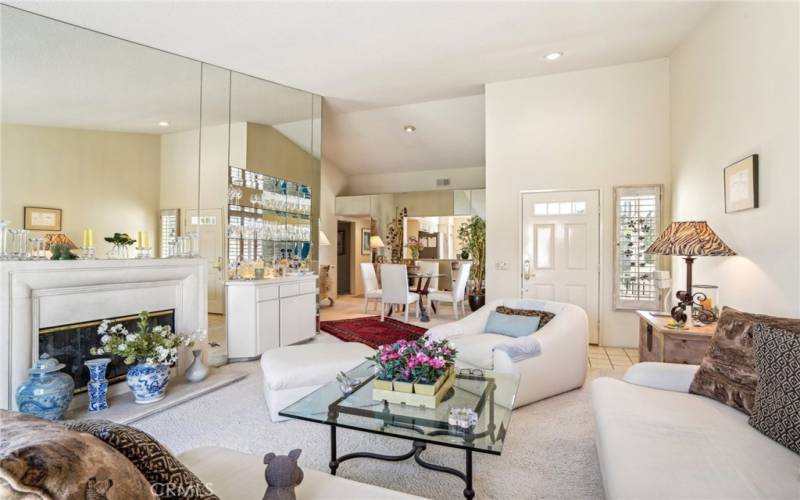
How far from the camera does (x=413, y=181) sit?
29.3ft

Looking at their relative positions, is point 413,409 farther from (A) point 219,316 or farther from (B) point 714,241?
(A) point 219,316

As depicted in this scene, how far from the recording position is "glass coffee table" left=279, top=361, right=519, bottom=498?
5.49 ft

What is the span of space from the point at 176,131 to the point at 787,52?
15.4ft

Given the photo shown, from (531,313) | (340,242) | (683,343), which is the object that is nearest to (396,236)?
(340,242)

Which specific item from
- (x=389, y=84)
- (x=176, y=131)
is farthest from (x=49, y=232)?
(x=389, y=84)

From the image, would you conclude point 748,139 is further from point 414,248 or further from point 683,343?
point 414,248

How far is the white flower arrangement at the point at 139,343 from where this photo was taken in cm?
289

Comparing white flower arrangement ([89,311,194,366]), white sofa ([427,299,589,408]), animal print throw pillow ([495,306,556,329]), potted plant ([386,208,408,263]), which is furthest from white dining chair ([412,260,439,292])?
white flower arrangement ([89,311,194,366])

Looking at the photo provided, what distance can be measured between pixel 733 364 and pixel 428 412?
Result: 4.84 ft

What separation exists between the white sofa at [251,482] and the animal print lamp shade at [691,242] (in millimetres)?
→ 2743

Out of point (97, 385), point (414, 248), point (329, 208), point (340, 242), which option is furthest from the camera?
point (340, 242)

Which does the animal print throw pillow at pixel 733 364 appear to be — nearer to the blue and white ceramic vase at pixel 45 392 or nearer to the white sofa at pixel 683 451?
the white sofa at pixel 683 451

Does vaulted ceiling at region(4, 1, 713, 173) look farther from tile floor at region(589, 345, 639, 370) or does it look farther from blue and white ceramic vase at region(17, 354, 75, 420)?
tile floor at region(589, 345, 639, 370)

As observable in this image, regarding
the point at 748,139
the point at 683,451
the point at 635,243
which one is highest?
the point at 748,139
